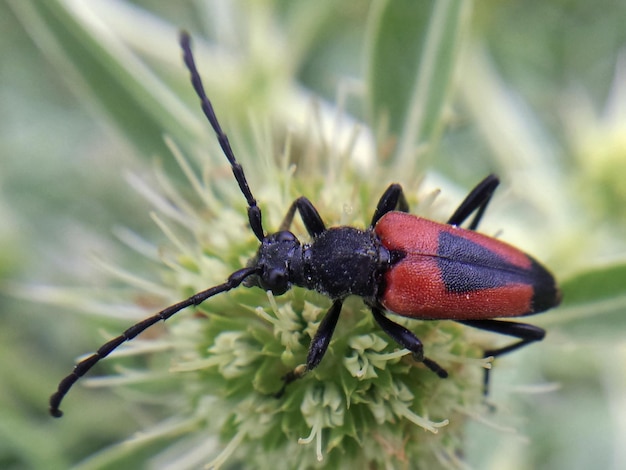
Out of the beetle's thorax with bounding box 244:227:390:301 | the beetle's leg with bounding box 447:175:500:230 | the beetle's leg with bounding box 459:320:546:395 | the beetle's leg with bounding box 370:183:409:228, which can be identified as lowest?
the beetle's thorax with bounding box 244:227:390:301

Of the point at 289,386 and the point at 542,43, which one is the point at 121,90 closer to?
the point at 289,386

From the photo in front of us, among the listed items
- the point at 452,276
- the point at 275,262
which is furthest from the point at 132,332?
the point at 452,276

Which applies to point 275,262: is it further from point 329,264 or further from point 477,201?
point 477,201

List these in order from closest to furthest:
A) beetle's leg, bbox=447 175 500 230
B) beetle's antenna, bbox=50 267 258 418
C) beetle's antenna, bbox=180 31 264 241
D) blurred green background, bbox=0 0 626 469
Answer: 1. beetle's antenna, bbox=50 267 258 418
2. beetle's antenna, bbox=180 31 264 241
3. beetle's leg, bbox=447 175 500 230
4. blurred green background, bbox=0 0 626 469

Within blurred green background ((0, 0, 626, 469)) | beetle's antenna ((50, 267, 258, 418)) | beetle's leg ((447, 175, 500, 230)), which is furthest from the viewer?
blurred green background ((0, 0, 626, 469))

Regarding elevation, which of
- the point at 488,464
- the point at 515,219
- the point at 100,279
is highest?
the point at 515,219

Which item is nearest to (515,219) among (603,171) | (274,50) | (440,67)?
(603,171)

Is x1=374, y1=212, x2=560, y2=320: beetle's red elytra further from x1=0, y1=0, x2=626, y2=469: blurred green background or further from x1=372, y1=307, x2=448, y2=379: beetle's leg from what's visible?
x1=0, y1=0, x2=626, y2=469: blurred green background

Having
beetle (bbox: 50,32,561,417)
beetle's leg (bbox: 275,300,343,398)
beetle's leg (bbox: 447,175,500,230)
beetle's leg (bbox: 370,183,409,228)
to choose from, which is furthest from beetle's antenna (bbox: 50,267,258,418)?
beetle's leg (bbox: 447,175,500,230)
